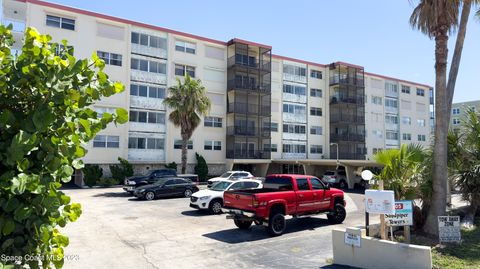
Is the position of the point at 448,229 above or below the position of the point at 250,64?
below

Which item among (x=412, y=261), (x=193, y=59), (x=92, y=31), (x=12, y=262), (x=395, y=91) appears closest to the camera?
(x=12, y=262)

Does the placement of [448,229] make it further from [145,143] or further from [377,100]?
[377,100]

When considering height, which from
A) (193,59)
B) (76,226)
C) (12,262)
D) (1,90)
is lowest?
(76,226)

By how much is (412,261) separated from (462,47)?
7.72 meters

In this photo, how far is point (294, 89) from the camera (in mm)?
49500

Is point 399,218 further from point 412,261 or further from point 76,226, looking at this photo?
point 76,226

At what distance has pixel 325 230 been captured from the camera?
13641 mm

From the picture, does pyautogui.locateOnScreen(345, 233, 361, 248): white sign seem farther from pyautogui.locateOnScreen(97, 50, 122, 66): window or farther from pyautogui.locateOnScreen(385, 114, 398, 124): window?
pyautogui.locateOnScreen(385, 114, 398, 124): window

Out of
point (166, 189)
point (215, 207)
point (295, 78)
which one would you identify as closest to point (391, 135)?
point (295, 78)

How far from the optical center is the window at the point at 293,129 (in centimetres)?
4841

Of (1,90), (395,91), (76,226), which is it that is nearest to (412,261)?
(1,90)

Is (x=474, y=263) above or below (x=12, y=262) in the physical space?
below

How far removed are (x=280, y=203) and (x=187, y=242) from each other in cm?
358

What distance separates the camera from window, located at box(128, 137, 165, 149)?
1441 inches
